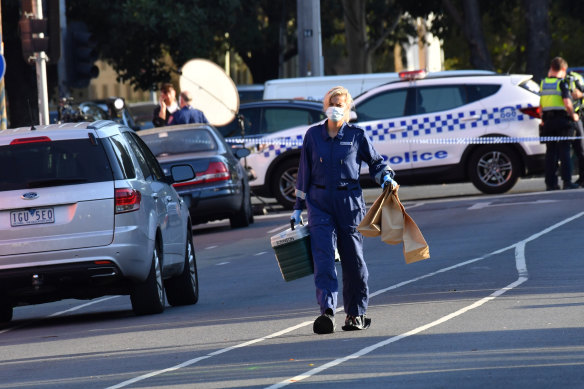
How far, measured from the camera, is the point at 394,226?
10148 millimetres

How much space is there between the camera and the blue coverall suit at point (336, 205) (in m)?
10.1

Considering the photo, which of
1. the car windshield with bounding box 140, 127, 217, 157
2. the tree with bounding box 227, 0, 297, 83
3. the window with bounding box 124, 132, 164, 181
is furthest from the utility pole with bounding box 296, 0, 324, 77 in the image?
the window with bounding box 124, 132, 164, 181

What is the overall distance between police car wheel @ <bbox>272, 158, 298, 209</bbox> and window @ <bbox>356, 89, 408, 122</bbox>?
1.28 m

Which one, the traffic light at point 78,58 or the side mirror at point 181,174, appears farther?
the traffic light at point 78,58

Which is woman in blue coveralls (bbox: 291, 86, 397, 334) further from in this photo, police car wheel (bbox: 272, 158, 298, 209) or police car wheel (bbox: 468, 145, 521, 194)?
police car wheel (bbox: 272, 158, 298, 209)

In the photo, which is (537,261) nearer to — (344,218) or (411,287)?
(411,287)

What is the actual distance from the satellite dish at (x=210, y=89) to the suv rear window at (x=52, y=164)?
12.0 meters

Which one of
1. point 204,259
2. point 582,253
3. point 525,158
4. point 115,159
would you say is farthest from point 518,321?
point 525,158

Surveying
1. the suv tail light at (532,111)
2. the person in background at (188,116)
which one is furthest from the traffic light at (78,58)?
the suv tail light at (532,111)

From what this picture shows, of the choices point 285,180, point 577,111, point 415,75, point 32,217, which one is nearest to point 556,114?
point 577,111

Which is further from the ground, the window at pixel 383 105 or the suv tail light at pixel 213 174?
the window at pixel 383 105

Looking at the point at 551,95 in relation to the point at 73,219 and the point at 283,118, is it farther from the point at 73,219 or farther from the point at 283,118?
the point at 73,219

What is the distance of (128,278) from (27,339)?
882 mm

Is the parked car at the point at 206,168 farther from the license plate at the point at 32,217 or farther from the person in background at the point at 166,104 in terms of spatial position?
the license plate at the point at 32,217
